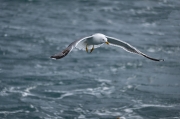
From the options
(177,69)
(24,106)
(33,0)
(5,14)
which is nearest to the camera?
(24,106)

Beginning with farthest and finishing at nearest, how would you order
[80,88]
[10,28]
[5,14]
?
1. [5,14]
2. [10,28]
3. [80,88]

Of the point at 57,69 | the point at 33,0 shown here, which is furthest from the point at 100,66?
the point at 33,0

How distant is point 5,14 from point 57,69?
19.4 meters

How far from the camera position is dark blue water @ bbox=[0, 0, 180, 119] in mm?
38875

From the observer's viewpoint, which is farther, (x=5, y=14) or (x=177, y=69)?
(x=5, y=14)

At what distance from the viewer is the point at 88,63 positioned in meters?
48.8

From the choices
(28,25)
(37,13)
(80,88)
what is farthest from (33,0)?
(80,88)

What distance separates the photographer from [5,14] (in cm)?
6316

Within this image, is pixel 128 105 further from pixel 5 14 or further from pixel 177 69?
pixel 5 14

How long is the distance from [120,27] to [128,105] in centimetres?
2234

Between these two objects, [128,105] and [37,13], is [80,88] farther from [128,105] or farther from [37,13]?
[37,13]

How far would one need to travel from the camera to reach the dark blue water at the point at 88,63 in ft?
128

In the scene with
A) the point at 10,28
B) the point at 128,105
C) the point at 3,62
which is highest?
the point at 10,28

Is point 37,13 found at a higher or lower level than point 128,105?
higher
